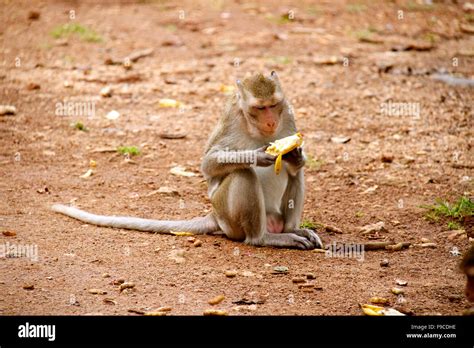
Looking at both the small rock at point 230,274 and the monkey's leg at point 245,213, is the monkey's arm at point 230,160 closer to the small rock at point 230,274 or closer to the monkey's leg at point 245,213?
the monkey's leg at point 245,213

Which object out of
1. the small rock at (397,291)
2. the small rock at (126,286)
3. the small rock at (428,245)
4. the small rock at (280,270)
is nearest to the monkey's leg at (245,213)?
the small rock at (280,270)

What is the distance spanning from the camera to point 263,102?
6.75 meters

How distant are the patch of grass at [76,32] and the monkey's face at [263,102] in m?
8.05

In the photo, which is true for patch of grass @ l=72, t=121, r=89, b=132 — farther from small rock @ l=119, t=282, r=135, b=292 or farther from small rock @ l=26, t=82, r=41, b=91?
small rock @ l=119, t=282, r=135, b=292

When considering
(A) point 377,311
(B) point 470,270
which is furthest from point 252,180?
(B) point 470,270

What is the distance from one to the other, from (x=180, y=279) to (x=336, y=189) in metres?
3.00

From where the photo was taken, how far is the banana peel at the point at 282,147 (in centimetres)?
678

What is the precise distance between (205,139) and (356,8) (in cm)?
759

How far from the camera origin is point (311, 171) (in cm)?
942

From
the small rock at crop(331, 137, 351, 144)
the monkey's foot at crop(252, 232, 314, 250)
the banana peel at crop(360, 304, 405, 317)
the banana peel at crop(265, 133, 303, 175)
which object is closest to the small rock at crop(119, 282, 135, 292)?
the monkey's foot at crop(252, 232, 314, 250)

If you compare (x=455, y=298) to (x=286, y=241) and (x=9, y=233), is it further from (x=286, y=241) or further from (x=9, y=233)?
(x=9, y=233)

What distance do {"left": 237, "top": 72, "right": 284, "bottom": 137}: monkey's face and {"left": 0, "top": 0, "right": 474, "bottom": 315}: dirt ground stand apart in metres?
1.13

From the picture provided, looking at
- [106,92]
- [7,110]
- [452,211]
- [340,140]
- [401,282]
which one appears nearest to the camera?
[401,282]
